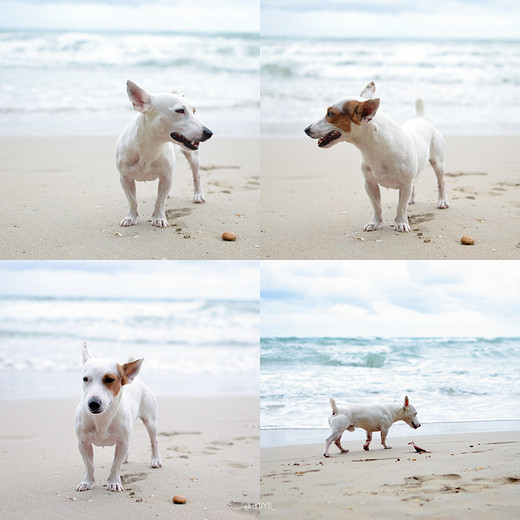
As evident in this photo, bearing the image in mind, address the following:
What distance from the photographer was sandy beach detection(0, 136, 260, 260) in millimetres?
Result: 3209

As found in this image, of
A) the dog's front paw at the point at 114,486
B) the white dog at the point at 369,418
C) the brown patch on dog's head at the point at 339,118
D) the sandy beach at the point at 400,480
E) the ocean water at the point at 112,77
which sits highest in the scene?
the ocean water at the point at 112,77

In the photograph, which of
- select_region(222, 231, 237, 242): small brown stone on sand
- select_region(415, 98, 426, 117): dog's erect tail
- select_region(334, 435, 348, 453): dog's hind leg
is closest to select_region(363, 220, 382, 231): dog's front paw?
select_region(222, 231, 237, 242): small brown stone on sand

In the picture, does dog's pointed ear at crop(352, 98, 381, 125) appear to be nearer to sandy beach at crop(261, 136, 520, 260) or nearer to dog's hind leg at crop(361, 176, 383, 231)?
dog's hind leg at crop(361, 176, 383, 231)

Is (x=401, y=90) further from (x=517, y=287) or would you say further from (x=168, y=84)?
(x=517, y=287)

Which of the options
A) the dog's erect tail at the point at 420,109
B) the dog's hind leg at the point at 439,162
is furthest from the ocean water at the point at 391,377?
the dog's erect tail at the point at 420,109

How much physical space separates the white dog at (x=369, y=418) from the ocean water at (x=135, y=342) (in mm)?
1783

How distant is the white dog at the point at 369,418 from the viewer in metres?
2.97

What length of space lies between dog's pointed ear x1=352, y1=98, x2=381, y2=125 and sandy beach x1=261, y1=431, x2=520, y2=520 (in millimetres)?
1428

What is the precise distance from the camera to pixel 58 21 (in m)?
7.98

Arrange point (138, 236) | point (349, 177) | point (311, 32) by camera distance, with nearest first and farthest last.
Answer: point (138, 236), point (349, 177), point (311, 32)

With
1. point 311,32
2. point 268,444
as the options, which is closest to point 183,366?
point 268,444

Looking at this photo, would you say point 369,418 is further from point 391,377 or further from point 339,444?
point 391,377

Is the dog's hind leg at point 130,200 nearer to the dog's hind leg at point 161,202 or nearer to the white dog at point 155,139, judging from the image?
the white dog at point 155,139

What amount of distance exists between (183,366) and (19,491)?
2591mm
